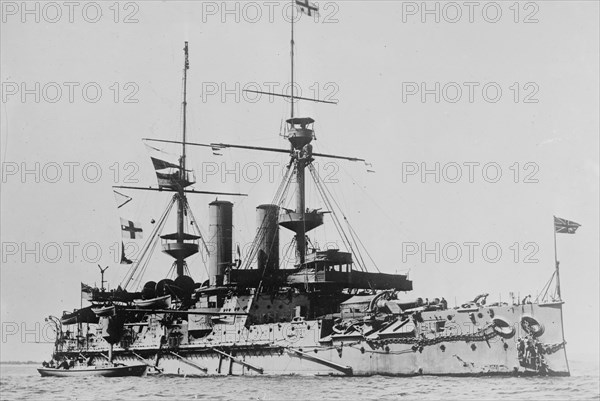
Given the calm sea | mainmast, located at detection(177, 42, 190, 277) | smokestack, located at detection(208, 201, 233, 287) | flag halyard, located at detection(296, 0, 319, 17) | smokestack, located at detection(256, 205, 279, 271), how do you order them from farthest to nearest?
mainmast, located at detection(177, 42, 190, 277) < smokestack, located at detection(208, 201, 233, 287) < smokestack, located at detection(256, 205, 279, 271) < flag halyard, located at detection(296, 0, 319, 17) < the calm sea

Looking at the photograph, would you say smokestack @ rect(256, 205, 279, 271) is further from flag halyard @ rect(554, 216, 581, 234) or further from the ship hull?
flag halyard @ rect(554, 216, 581, 234)

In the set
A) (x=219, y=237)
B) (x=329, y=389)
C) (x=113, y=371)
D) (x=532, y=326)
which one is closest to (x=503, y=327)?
(x=532, y=326)

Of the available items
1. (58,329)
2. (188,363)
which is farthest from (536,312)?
(58,329)

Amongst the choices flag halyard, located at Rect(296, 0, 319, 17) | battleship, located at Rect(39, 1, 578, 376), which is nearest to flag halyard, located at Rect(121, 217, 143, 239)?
battleship, located at Rect(39, 1, 578, 376)

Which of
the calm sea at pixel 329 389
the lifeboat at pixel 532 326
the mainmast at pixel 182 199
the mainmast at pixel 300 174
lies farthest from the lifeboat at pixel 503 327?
the mainmast at pixel 182 199

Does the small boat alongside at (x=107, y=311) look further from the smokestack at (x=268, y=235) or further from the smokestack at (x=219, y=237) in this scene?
the smokestack at (x=268, y=235)

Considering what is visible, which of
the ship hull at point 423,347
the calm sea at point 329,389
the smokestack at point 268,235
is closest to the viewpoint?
the calm sea at point 329,389

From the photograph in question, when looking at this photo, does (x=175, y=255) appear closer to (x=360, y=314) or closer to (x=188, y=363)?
(x=188, y=363)
